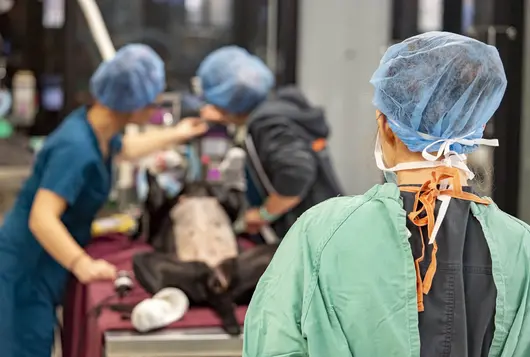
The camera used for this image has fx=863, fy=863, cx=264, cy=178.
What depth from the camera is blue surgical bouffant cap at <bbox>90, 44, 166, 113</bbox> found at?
262cm

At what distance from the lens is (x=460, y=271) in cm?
136

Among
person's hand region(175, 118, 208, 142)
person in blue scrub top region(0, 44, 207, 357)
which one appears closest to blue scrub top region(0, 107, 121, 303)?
person in blue scrub top region(0, 44, 207, 357)

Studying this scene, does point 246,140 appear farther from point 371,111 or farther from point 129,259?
point 371,111

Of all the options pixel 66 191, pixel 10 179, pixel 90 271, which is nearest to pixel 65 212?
pixel 66 191

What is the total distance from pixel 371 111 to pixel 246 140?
1138 mm

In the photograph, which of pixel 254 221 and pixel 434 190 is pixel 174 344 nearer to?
pixel 434 190

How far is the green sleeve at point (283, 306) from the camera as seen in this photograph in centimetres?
135

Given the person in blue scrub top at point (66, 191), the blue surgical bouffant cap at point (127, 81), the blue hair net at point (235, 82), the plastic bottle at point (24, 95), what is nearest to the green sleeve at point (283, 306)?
the person in blue scrub top at point (66, 191)

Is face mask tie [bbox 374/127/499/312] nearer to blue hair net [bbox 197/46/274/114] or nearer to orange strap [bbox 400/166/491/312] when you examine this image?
orange strap [bbox 400/166/491/312]

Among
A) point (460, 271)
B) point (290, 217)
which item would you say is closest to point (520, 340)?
point (460, 271)

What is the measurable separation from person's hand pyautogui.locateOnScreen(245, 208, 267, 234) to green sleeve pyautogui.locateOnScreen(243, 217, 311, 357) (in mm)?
1505

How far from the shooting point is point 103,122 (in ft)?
8.79

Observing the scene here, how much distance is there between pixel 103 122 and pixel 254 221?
642mm

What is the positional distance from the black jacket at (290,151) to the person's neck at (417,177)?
119cm
